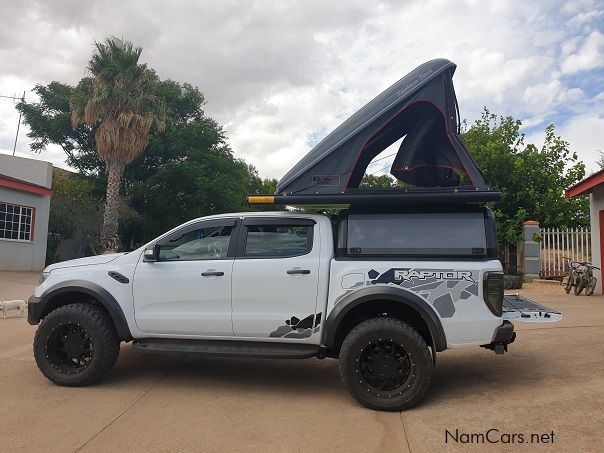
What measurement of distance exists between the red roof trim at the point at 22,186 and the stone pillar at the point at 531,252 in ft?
54.6

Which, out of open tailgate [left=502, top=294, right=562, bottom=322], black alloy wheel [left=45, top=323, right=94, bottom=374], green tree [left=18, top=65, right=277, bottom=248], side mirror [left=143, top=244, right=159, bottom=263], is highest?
green tree [left=18, top=65, right=277, bottom=248]

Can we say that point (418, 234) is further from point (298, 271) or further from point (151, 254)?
point (151, 254)

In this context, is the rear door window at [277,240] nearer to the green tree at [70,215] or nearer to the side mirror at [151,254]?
the side mirror at [151,254]

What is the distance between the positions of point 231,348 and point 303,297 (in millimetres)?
865

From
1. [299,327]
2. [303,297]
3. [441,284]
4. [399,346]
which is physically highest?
[441,284]

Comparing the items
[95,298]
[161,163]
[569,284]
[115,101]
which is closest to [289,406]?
[95,298]

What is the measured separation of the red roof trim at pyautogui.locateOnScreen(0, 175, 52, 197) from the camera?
55.9 ft

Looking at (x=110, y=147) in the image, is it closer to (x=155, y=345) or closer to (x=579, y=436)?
(x=155, y=345)

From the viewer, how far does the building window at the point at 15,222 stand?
17555mm

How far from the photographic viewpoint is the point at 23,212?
1839 centimetres

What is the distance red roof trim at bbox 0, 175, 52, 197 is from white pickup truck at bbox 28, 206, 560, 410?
45.6 ft

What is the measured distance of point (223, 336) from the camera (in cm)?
494

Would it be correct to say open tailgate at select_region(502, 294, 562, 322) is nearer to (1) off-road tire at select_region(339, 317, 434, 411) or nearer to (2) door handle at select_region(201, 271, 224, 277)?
(1) off-road tire at select_region(339, 317, 434, 411)

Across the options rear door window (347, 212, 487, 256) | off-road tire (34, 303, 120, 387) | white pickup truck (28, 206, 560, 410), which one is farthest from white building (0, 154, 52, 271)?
rear door window (347, 212, 487, 256)
